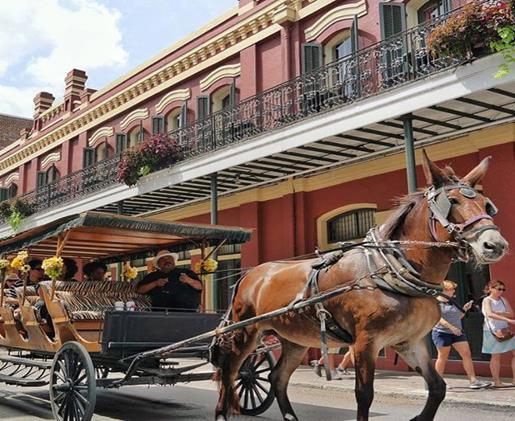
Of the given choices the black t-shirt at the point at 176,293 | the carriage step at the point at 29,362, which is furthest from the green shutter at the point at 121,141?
the black t-shirt at the point at 176,293

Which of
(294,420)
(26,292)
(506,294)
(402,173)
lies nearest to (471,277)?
(506,294)

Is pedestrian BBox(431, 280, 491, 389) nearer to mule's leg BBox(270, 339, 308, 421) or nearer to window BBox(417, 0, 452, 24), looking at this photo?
mule's leg BBox(270, 339, 308, 421)

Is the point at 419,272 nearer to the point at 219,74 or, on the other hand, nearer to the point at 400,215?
the point at 400,215

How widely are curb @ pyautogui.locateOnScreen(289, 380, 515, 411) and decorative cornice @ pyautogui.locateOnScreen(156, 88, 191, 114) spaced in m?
10.4

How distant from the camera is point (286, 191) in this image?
1525 centimetres

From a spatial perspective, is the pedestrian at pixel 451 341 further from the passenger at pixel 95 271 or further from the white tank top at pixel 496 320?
the passenger at pixel 95 271

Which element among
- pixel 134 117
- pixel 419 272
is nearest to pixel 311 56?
pixel 134 117

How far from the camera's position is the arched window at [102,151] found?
72.2 ft

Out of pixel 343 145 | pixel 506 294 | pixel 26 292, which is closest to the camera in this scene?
pixel 26 292

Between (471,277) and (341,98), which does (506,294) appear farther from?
(341,98)

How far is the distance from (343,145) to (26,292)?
6.83m

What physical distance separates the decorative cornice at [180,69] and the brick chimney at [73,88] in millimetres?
1142

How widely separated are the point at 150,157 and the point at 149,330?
8789 millimetres

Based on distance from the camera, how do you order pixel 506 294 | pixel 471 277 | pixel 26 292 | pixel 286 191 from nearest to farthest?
pixel 26 292, pixel 506 294, pixel 471 277, pixel 286 191
